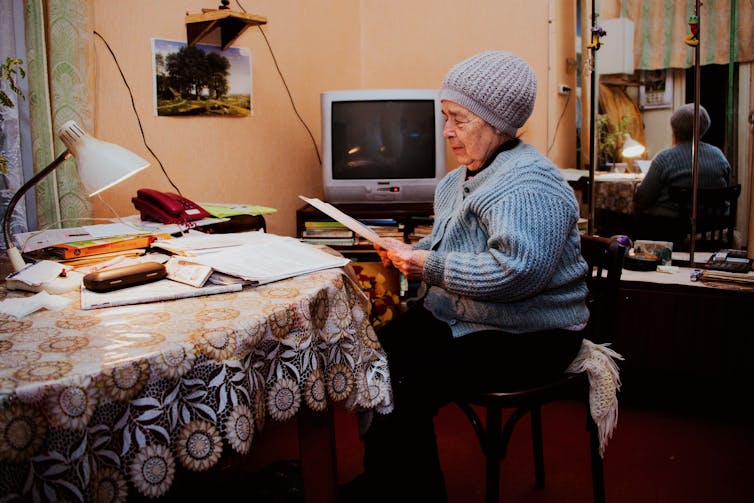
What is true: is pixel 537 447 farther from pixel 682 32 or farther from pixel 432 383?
pixel 682 32

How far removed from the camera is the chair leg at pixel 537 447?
1.83 meters

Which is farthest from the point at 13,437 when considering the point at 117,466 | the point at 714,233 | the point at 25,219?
the point at 714,233

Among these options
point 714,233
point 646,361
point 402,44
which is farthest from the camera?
point 402,44

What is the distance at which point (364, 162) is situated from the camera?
2.91m

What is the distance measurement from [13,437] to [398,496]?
86 centimetres

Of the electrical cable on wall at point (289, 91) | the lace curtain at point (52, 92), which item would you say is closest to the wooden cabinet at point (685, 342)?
the electrical cable on wall at point (289, 91)

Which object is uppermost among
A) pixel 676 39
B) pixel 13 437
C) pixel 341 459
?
pixel 676 39

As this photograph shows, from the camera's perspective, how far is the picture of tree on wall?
2.48 metres

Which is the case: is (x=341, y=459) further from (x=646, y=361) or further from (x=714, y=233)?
(x=714, y=233)

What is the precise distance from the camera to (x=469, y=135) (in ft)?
4.94

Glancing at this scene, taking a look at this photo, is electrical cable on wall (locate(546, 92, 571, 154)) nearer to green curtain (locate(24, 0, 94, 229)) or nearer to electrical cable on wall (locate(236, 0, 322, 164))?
electrical cable on wall (locate(236, 0, 322, 164))

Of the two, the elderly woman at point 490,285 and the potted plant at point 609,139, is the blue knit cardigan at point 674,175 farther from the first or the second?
the elderly woman at point 490,285

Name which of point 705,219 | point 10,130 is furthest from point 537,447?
point 10,130

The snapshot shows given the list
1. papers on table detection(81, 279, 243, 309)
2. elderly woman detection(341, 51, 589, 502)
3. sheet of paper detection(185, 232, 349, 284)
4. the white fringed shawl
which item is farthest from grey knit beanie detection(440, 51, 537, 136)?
papers on table detection(81, 279, 243, 309)
